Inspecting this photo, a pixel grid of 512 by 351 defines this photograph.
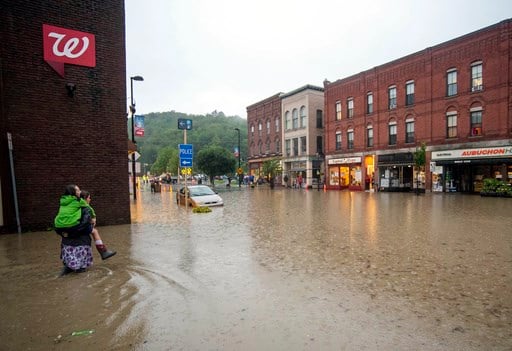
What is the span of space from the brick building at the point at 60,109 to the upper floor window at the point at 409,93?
26907 millimetres

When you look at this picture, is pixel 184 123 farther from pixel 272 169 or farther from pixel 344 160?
pixel 272 169

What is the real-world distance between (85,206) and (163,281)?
1.89m

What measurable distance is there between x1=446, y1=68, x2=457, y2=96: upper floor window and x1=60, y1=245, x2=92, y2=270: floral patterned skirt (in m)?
30.1

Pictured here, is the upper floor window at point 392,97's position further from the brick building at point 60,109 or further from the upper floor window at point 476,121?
the brick building at point 60,109

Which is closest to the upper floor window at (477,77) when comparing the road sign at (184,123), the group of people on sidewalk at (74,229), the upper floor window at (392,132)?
the upper floor window at (392,132)

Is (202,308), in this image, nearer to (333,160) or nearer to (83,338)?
(83,338)

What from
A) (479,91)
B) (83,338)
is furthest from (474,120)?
(83,338)

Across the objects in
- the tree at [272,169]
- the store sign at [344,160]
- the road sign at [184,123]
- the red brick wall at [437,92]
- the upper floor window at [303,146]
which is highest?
the red brick wall at [437,92]

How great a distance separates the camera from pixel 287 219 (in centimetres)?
1268

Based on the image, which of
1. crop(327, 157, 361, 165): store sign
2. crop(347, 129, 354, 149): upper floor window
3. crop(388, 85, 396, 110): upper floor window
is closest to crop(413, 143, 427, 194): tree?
crop(388, 85, 396, 110): upper floor window

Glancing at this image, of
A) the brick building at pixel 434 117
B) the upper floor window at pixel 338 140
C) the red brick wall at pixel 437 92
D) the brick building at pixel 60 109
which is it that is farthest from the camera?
the upper floor window at pixel 338 140

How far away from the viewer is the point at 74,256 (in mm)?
5629

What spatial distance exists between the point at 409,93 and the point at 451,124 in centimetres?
504

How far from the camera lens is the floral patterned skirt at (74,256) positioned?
561 cm
